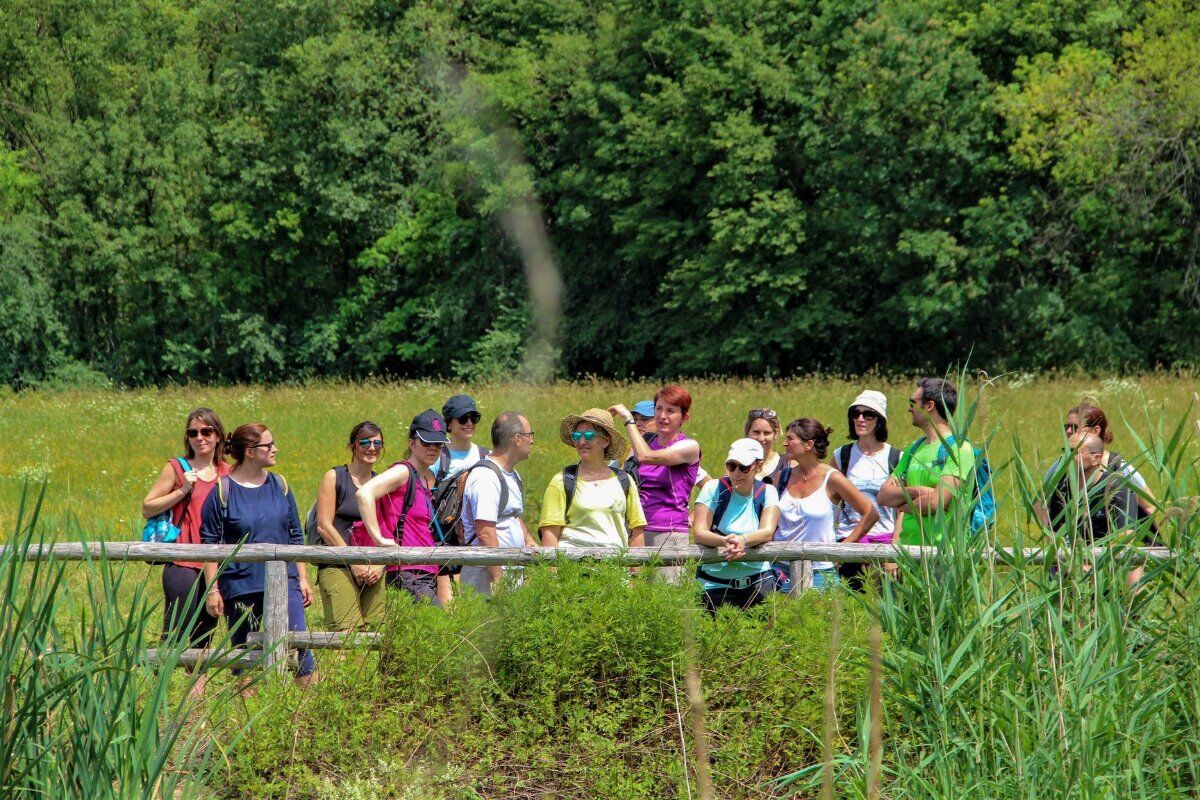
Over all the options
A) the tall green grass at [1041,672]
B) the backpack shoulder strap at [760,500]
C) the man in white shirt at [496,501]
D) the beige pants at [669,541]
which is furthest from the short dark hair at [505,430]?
the tall green grass at [1041,672]

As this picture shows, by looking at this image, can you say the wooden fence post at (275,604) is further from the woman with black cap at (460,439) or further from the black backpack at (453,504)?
the woman with black cap at (460,439)

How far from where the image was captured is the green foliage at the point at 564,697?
5.47 metres

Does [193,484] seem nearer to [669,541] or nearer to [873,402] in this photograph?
[669,541]

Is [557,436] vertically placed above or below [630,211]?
below

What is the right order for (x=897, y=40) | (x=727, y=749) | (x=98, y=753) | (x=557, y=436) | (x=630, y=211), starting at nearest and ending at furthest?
(x=98, y=753) → (x=727, y=749) → (x=557, y=436) → (x=897, y=40) → (x=630, y=211)

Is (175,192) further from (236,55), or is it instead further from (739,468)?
(739,468)

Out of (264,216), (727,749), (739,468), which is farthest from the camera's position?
(264,216)

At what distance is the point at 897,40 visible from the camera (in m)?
29.7

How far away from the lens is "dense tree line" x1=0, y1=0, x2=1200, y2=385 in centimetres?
Answer: 2905

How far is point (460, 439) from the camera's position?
7.37 metres

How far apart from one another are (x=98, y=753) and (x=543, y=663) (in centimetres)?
222

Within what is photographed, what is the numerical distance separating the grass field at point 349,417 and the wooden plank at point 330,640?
4.03 meters

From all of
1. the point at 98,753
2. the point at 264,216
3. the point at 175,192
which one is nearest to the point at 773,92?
the point at 264,216

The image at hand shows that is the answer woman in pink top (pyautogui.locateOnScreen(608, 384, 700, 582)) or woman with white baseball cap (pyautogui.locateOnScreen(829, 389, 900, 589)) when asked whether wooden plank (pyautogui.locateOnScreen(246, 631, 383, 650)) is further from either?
woman with white baseball cap (pyautogui.locateOnScreen(829, 389, 900, 589))
